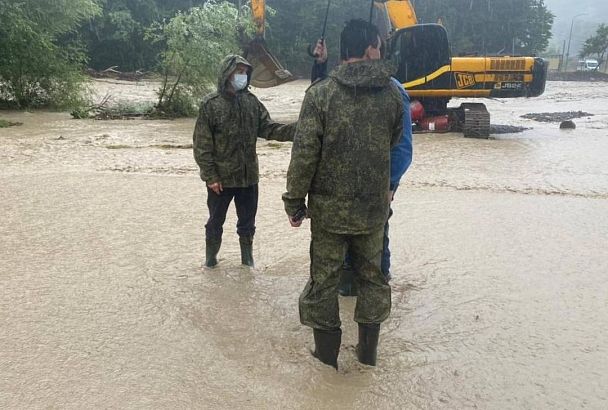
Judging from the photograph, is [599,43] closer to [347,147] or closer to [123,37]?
[123,37]

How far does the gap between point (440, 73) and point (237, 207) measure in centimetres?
990

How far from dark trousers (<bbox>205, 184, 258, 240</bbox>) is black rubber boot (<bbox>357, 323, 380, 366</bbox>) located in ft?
5.56

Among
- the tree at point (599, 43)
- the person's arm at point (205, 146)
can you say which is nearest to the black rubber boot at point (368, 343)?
the person's arm at point (205, 146)

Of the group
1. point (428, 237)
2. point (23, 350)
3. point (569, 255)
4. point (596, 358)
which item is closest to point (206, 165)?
point (23, 350)

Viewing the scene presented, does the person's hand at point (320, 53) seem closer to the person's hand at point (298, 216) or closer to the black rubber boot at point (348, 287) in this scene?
the person's hand at point (298, 216)

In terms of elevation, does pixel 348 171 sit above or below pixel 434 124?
above

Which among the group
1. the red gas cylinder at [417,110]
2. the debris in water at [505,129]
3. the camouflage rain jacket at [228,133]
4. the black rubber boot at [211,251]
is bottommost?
the debris in water at [505,129]

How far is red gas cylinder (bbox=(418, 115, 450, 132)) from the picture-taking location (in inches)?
554

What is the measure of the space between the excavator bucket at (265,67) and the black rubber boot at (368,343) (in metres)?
11.1

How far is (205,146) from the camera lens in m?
4.36

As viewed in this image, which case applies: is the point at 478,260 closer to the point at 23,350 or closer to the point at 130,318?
the point at 130,318

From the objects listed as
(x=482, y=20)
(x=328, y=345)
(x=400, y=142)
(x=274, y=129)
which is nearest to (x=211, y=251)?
(x=274, y=129)

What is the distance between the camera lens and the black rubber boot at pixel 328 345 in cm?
327

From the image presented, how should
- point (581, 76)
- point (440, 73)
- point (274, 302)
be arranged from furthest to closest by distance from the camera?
point (581, 76), point (440, 73), point (274, 302)
